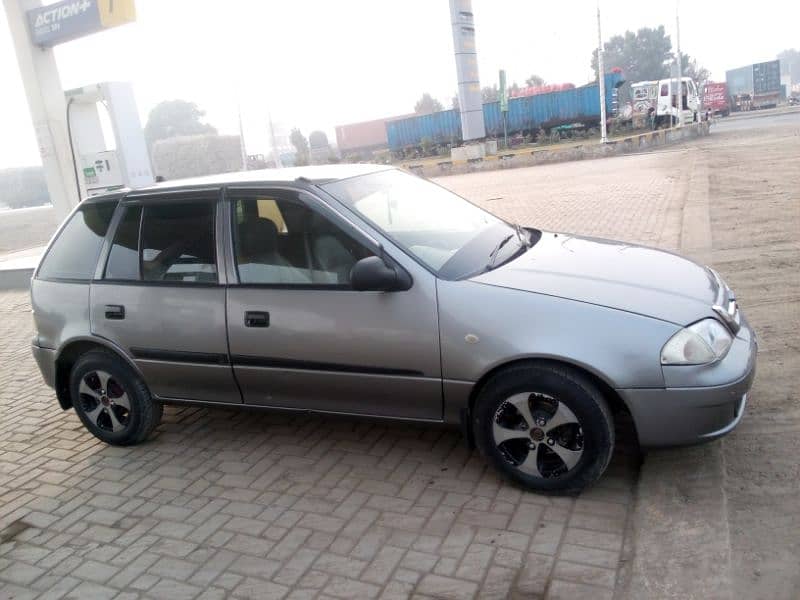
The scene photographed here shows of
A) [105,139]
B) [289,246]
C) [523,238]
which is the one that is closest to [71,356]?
[289,246]

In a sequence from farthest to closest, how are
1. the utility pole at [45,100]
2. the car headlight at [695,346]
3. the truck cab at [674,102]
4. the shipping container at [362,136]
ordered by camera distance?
the shipping container at [362,136] → the truck cab at [674,102] → the utility pole at [45,100] → the car headlight at [695,346]

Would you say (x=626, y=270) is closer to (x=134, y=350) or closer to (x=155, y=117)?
(x=134, y=350)

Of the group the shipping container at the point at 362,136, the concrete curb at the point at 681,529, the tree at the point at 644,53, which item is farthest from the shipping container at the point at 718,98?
the concrete curb at the point at 681,529

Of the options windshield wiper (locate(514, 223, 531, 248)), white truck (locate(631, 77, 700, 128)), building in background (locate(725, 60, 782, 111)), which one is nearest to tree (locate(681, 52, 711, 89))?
building in background (locate(725, 60, 782, 111))

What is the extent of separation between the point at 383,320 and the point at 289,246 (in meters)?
0.78

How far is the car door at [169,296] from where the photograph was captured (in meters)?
4.04

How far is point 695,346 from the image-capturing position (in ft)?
10.3

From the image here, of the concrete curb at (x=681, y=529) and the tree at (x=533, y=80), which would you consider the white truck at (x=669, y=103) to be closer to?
the concrete curb at (x=681, y=529)

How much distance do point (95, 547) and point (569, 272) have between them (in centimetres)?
286

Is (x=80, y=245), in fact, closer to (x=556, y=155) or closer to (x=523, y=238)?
(x=523, y=238)

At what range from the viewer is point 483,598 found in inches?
109

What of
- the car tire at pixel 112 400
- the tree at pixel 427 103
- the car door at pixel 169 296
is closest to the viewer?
the car door at pixel 169 296

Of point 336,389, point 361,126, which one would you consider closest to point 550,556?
point 336,389

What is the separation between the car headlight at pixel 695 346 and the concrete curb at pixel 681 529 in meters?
0.67
